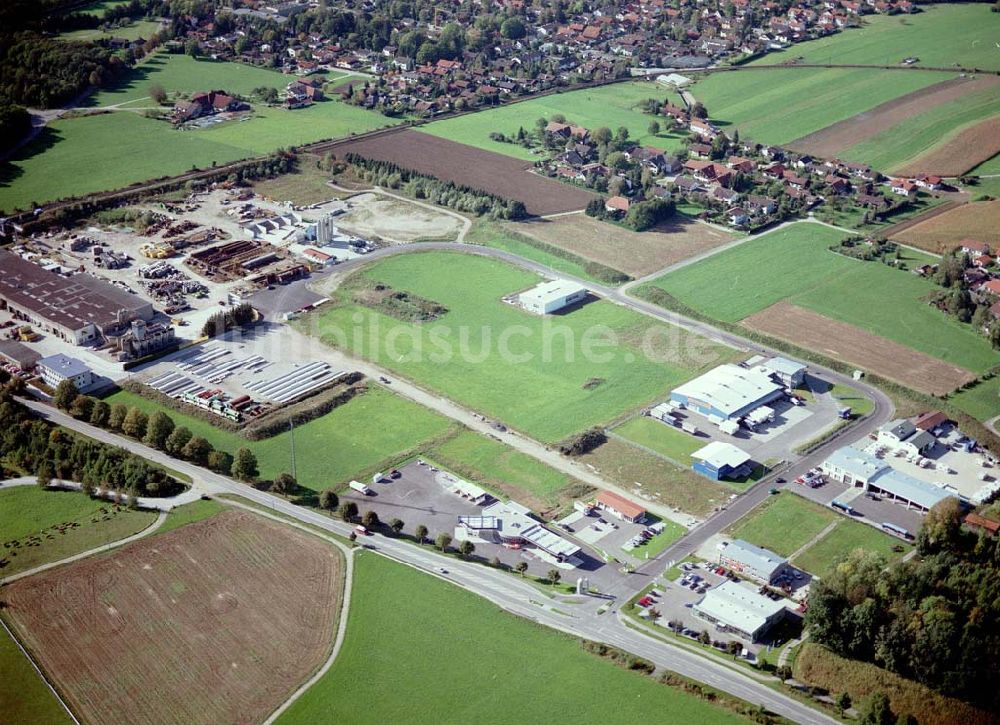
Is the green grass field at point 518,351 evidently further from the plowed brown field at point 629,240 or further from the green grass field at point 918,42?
the green grass field at point 918,42

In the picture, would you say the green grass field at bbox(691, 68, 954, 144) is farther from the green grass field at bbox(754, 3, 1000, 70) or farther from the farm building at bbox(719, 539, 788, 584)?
the farm building at bbox(719, 539, 788, 584)

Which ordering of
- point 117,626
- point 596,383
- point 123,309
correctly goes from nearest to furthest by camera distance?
point 117,626 → point 596,383 → point 123,309

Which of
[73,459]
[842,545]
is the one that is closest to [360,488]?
[73,459]

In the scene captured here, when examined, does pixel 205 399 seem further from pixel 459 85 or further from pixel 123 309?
pixel 459 85

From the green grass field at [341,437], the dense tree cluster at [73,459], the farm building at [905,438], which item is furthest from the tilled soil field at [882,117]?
the dense tree cluster at [73,459]

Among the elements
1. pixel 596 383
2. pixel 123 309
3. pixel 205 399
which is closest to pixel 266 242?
pixel 123 309

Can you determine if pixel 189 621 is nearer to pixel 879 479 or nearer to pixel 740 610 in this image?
pixel 740 610
